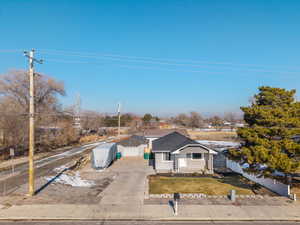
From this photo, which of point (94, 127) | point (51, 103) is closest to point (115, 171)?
point (51, 103)

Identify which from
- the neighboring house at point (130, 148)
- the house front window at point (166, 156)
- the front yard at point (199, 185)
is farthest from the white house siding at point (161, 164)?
the neighboring house at point (130, 148)

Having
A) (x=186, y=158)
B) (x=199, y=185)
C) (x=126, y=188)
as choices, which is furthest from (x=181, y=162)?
(x=126, y=188)

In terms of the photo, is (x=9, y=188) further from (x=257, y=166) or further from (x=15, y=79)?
(x=15, y=79)

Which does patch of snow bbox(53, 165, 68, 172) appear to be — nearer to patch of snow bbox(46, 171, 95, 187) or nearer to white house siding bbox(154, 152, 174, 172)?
patch of snow bbox(46, 171, 95, 187)

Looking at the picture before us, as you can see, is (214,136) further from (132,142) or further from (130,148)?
(130,148)

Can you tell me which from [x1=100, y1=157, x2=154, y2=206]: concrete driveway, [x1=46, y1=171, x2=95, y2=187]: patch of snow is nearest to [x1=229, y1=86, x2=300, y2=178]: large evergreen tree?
[x1=100, y1=157, x2=154, y2=206]: concrete driveway
